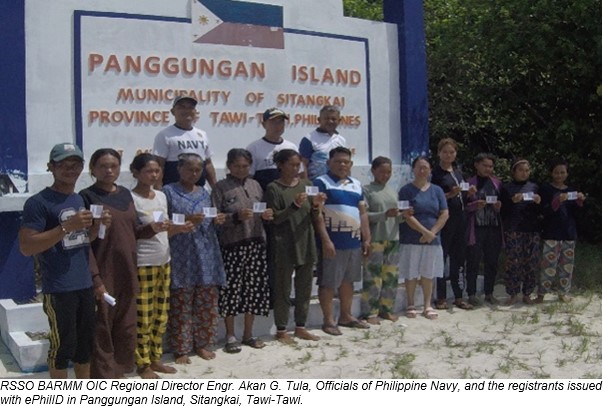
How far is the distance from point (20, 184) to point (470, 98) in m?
6.49

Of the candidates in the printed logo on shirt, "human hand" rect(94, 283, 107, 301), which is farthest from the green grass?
"human hand" rect(94, 283, 107, 301)

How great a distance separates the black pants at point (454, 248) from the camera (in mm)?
6812

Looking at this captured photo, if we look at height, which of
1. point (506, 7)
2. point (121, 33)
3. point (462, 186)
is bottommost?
point (462, 186)

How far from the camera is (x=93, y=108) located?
6254 millimetres

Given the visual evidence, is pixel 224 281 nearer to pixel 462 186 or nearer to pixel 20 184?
pixel 20 184

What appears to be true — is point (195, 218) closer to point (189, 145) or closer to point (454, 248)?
point (189, 145)

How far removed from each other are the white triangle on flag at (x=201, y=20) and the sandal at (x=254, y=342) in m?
2.88

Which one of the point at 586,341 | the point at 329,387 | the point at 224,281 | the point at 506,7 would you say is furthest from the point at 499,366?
the point at 506,7

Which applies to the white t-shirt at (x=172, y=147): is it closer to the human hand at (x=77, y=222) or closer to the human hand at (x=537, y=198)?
the human hand at (x=77, y=222)

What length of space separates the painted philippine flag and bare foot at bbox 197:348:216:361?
2.98 meters

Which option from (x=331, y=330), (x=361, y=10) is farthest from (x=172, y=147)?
(x=361, y=10)

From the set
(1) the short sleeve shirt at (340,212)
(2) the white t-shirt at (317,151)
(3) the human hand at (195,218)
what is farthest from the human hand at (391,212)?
(3) the human hand at (195,218)

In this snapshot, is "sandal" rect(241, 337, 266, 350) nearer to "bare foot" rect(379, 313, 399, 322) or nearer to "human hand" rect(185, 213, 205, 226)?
"human hand" rect(185, 213, 205, 226)

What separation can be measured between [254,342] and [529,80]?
6.07 m
